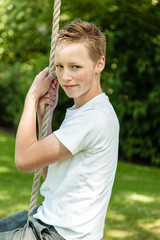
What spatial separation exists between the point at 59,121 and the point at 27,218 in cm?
732

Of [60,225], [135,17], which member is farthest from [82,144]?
[135,17]

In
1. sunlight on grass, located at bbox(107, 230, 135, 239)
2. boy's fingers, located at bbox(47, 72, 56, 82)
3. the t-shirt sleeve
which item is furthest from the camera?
sunlight on grass, located at bbox(107, 230, 135, 239)

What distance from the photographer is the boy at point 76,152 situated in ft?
5.59

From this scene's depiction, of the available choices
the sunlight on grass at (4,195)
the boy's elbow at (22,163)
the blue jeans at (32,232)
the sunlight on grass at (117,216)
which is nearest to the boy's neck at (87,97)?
the boy's elbow at (22,163)

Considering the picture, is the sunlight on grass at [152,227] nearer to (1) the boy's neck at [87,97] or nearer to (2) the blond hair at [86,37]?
(1) the boy's neck at [87,97]

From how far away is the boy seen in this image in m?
1.70

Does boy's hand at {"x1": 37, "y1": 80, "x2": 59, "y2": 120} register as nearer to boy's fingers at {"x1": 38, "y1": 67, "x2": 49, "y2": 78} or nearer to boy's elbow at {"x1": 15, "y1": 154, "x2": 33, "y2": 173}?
boy's fingers at {"x1": 38, "y1": 67, "x2": 49, "y2": 78}

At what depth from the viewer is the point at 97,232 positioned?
1.82 meters

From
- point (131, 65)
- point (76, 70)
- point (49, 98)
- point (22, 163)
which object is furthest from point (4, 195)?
point (131, 65)

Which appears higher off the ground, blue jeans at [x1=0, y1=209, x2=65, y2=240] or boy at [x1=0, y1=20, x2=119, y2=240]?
boy at [x1=0, y1=20, x2=119, y2=240]

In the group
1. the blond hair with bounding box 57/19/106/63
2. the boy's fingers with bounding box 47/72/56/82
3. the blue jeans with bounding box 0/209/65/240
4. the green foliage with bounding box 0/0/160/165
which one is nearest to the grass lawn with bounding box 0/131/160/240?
the green foliage with bounding box 0/0/160/165

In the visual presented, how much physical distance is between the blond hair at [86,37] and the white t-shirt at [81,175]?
237mm

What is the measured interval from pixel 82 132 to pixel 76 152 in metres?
0.09

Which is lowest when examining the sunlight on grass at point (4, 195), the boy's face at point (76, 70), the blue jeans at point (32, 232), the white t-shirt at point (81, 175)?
the sunlight on grass at point (4, 195)
